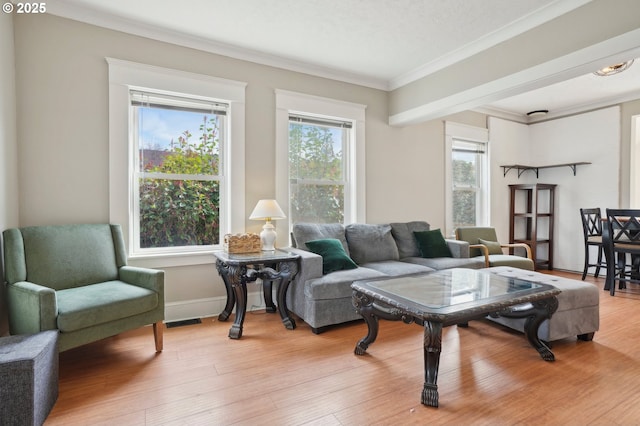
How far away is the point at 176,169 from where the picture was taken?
3.25 m

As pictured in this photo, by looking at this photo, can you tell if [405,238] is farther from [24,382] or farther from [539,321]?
[24,382]

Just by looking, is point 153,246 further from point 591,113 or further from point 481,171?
point 591,113

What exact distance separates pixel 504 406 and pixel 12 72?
13.1 ft

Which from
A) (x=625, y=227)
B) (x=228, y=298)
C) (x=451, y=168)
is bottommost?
(x=228, y=298)

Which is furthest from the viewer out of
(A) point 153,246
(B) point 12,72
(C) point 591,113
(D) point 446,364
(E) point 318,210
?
(C) point 591,113

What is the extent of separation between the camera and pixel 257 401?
1888mm

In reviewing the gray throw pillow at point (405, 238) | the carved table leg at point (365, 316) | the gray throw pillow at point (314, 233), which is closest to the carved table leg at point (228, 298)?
the gray throw pillow at point (314, 233)

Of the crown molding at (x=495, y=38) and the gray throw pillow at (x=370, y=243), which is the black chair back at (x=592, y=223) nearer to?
the gray throw pillow at (x=370, y=243)

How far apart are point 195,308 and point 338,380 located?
69.0 inches

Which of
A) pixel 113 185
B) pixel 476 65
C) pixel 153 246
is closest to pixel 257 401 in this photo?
pixel 153 246

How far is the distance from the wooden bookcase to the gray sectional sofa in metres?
2.11

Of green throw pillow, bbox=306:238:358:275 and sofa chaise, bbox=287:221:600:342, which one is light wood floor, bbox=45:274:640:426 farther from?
green throw pillow, bbox=306:238:358:275

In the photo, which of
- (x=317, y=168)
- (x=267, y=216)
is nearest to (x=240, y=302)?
(x=267, y=216)

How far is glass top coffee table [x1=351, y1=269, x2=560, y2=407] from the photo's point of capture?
1864mm
